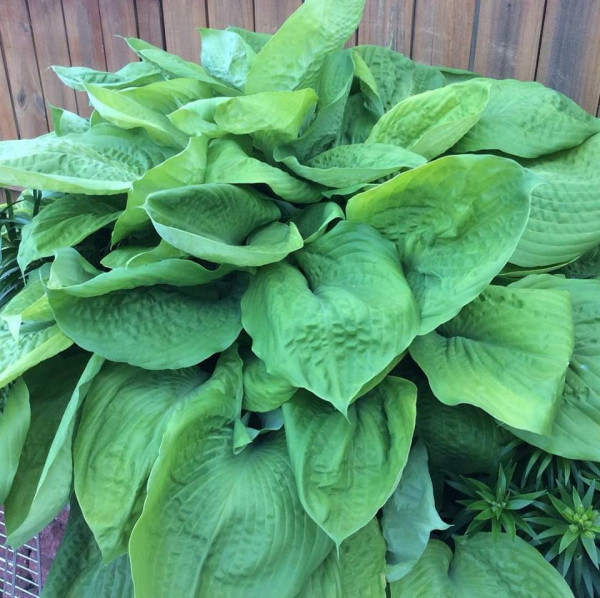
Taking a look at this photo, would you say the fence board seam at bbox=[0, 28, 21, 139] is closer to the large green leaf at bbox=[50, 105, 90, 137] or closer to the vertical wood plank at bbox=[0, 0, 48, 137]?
the vertical wood plank at bbox=[0, 0, 48, 137]

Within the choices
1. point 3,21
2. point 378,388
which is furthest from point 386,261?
point 3,21

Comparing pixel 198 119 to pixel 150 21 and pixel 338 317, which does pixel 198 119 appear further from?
pixel 150 21

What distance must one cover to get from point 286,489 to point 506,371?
11.9 inches

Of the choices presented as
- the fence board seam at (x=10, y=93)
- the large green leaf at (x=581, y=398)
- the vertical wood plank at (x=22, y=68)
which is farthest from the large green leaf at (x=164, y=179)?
the fence board seam at (x=10, y=93)

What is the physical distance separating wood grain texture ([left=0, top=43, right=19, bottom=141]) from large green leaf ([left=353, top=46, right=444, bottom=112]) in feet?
4.85

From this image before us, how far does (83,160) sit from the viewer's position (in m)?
0.80

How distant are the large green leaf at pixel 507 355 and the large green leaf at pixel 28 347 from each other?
1.52 ft

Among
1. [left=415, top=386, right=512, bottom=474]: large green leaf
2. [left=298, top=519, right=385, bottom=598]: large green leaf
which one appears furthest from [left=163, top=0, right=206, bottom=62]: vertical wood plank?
[left=298, top=519, right=385, bottom=598]: large green leaf

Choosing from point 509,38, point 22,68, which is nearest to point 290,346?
point 509,38

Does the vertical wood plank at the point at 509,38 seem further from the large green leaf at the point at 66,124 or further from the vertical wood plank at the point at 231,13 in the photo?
the large green leaf at the point at 66,124

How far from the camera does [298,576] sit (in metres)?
0.67

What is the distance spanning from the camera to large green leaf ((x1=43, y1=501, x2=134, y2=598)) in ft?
2.49

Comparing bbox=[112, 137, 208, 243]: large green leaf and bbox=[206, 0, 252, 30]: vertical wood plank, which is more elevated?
bbox=[206, 0, 252, 30]: vertical wood plank

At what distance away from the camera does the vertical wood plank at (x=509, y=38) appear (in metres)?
1.10
